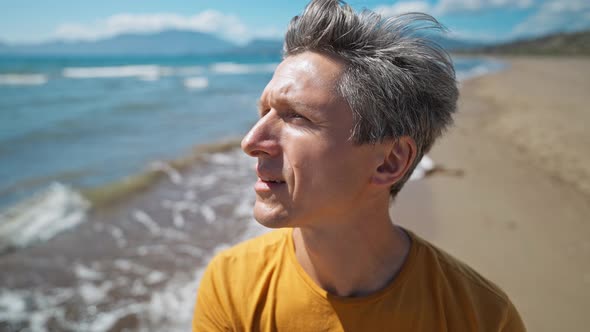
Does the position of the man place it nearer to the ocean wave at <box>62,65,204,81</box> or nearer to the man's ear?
the man's ear

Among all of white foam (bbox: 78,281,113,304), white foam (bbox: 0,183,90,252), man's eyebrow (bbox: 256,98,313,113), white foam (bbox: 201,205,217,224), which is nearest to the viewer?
man's eyebrow (bbox: 256,98,313,113)

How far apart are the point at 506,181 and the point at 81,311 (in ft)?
19.6

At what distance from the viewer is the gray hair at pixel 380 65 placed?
1.51 m

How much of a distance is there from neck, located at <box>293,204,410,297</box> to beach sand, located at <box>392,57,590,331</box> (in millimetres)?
815

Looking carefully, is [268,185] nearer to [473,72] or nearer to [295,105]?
[295,105]

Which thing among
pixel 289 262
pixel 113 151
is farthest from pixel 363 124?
pixel 113 151

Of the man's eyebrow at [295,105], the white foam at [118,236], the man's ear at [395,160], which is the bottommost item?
the white foam at [118,236]

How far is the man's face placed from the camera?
1483 millimetres

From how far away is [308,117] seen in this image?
4.85 ft

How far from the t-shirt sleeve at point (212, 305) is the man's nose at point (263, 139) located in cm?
60

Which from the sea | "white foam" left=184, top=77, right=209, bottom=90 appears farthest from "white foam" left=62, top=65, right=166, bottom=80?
the sea

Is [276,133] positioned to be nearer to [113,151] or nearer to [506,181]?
[506,181]

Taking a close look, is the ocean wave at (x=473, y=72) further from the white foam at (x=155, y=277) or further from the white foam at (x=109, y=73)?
the white foam at (x=109, y=73)

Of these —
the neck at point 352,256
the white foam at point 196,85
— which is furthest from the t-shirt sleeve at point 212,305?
the white foam at point 196,85
